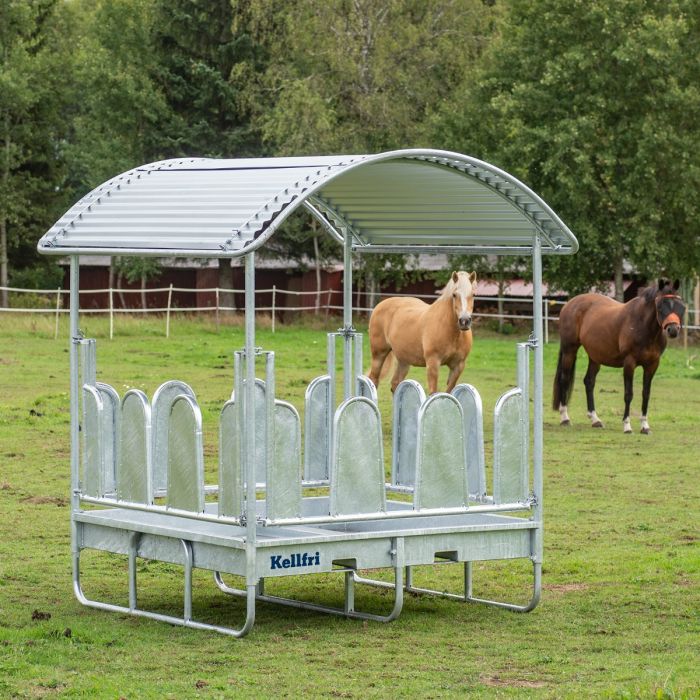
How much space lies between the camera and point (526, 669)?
6766 mm

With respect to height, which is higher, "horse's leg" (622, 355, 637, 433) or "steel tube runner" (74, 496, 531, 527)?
"steel tube runner" (74, 496, 531, 527)

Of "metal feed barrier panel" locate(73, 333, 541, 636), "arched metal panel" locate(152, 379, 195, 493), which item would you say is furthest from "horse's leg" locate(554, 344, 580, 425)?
"arched metal panel" locate(152, 379, 195, 493)

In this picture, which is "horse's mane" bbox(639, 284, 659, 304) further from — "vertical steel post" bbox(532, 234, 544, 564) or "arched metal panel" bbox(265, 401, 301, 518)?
"arched metal panel" bbox(265, 401, 301, 518)

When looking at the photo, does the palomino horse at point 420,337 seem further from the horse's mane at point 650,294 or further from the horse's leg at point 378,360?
the horse's mane at point 650,294

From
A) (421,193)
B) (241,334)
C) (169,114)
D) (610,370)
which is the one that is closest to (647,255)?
(610,370)

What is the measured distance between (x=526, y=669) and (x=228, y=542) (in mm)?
1565

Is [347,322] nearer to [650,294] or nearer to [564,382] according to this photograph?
[650,294]

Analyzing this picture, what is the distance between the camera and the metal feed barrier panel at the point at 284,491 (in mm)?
7266

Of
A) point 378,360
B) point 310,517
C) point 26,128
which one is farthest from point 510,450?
point 26,128

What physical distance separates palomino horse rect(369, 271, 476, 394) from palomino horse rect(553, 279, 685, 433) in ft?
11.1

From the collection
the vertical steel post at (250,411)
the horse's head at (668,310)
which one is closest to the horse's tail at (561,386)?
the horse's head at (668,310)

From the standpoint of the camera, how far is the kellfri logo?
284 inches

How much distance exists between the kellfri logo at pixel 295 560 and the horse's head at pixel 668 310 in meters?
10.9

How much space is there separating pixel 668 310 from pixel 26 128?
3233 cm
